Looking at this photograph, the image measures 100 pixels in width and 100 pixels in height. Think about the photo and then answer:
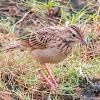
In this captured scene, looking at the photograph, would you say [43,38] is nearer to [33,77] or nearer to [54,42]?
[54,42]

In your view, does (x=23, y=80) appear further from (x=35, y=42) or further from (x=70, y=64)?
(x=70, y=64)

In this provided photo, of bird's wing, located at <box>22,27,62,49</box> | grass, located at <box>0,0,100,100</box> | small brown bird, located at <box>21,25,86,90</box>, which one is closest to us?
grass, located at <box>0,0,100,100</box>

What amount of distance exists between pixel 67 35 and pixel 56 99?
1304mm

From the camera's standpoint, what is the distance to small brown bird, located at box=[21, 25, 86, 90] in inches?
185

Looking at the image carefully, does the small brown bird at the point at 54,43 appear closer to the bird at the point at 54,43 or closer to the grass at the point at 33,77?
the bird at the point at 54,43

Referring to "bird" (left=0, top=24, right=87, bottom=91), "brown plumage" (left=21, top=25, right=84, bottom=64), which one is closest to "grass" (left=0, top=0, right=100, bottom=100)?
"bird" (left=0, top=24, right=87, bottom=91)

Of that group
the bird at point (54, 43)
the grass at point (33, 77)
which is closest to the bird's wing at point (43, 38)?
the bird at point (54, 43)

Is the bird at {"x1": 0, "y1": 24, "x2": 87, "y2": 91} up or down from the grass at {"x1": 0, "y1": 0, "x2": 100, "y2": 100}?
up

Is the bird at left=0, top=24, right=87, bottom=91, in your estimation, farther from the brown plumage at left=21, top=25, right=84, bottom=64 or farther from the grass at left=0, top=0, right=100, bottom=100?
the grass at left=0, top=0, right=100, bottom=100

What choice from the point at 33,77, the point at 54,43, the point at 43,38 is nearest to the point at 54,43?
the point at 54,43

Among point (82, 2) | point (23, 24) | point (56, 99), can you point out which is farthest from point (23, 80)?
point (82, 2)

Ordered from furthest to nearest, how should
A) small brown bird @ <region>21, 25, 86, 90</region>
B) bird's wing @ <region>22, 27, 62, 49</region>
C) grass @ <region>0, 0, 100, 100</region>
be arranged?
1. bird's wing @ <region>22, 27, 62, 49</region>
2. small brown bird @ <region>21, 25, 86, 90</region>
3. grass @ <region>0, 0, 100, 100</region>

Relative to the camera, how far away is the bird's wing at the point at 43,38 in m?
5.14

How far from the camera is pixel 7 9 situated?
336 inches
